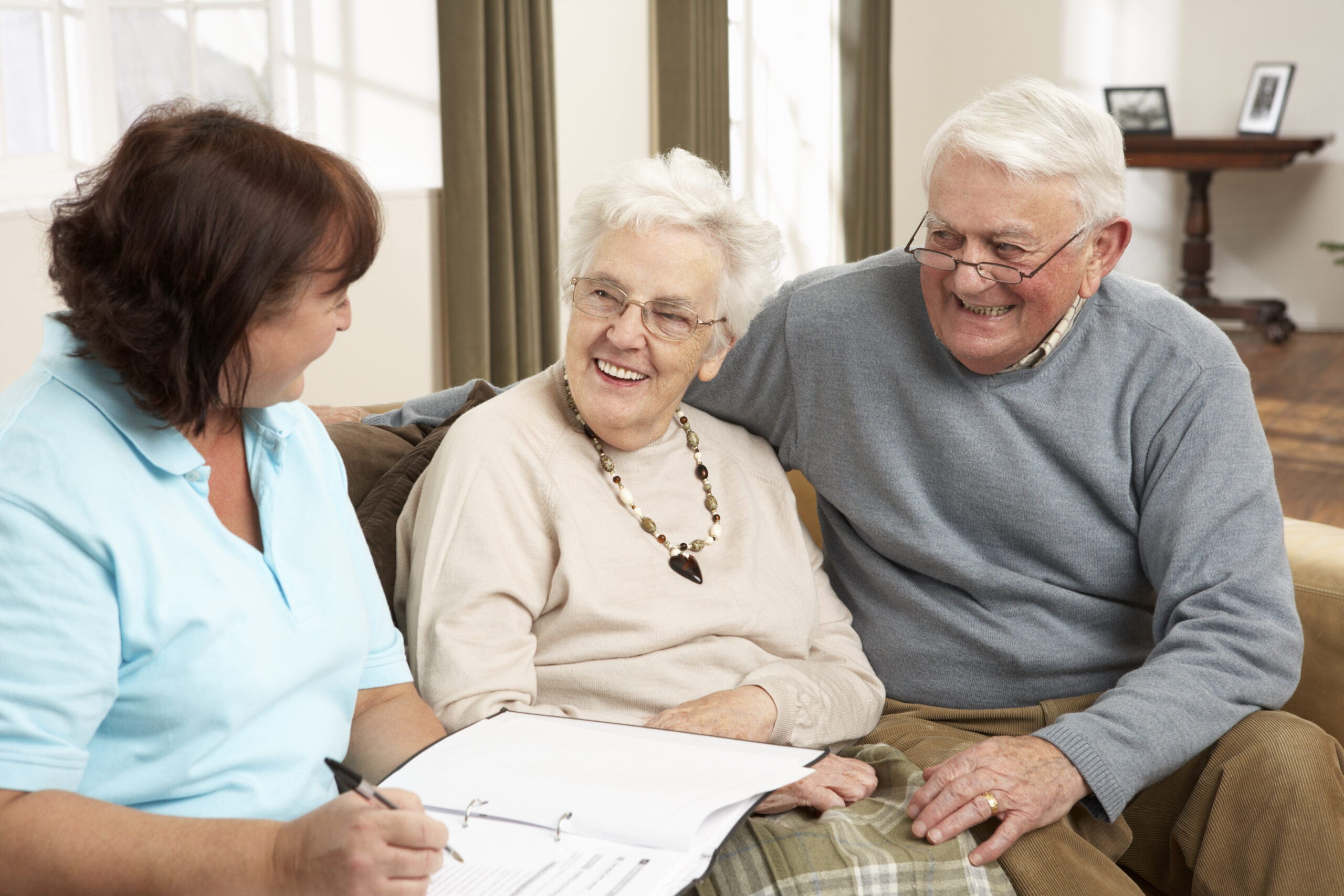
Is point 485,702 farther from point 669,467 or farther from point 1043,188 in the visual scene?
point 1043,188

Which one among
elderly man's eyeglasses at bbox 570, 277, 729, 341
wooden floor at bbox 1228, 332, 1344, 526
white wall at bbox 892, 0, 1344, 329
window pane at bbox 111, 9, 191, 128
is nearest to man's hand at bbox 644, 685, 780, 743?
elderly man's eyeglasses at bbox 570, 277, 729, 341

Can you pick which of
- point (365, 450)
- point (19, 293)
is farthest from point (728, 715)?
point (19, 293)

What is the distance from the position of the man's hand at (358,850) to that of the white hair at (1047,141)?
109 cm

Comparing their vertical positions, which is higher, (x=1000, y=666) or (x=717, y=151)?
(x=717, y=151)

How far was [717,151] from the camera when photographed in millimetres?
5203

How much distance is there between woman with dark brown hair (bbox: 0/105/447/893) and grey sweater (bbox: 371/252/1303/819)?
857 millimetres

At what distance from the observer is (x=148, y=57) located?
3197mm

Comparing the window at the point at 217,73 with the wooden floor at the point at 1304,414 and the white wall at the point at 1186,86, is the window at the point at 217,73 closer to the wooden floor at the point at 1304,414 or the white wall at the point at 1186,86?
the wooden floor at the point at 1304,414

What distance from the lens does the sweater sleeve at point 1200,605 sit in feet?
4.42

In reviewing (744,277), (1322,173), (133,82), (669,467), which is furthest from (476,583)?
(1322,173)

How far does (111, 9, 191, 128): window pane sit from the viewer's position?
3141 mm

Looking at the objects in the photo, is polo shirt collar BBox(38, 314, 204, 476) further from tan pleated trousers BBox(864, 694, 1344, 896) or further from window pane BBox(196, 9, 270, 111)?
window pane BBox(196, 9, 270, 111)

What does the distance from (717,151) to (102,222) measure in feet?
14.8

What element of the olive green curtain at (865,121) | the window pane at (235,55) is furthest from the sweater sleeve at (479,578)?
the olive green curtain at (865,121)
